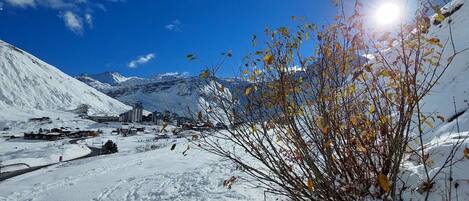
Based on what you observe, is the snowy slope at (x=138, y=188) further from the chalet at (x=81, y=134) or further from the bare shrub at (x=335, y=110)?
the chalet at (x=81, y=134)

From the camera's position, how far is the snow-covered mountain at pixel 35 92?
510ft

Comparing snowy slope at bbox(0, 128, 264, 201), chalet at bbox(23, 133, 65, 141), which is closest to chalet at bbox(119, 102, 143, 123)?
chalet at bbox(23, 133, 65, 141)

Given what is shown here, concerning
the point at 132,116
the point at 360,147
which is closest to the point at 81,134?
→ the point at 132,116

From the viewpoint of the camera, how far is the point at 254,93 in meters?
3.27

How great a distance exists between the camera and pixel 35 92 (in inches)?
6649

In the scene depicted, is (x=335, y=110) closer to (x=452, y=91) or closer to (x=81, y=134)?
(x=452, y=91)

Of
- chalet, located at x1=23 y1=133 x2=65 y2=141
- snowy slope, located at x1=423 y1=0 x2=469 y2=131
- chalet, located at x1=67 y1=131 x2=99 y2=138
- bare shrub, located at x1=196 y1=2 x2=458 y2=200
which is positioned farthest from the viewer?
chalet, located at x1=67 y1=131 x2=99 y2=138

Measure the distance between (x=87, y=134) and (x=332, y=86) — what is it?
263ft

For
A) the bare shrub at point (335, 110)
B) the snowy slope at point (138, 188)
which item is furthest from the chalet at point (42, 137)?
the bare shrub at point (335, 110)

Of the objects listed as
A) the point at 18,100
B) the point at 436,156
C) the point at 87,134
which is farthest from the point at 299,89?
the point at 18,100

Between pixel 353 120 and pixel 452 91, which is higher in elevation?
pixel 452 91

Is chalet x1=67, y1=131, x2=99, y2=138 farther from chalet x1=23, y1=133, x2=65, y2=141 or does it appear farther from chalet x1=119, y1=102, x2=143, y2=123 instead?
chalet x1=119, y1=102, x2=143, y2=123

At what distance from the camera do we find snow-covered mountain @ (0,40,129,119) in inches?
6117

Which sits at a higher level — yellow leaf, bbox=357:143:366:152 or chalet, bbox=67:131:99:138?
chalet, bbox=67:131:99:138
